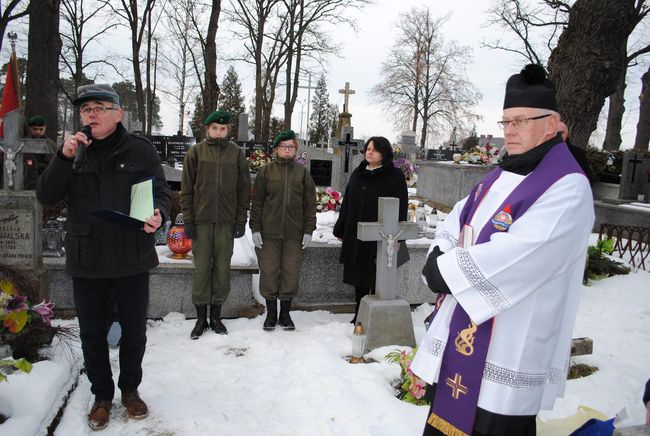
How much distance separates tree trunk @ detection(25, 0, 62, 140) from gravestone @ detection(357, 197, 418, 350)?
25.7 feet

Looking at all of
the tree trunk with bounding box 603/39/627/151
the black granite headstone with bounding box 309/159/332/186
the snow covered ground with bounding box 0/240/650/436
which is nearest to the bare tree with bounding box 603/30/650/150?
the tree trunk with bounding box 603/39/627/151

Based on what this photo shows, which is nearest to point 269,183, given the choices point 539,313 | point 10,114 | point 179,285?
point 179,285

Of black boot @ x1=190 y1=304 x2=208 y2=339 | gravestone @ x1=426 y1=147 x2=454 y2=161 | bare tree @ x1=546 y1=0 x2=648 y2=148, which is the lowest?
black boot @ x1=190 y1=304 x2=208 y2=339

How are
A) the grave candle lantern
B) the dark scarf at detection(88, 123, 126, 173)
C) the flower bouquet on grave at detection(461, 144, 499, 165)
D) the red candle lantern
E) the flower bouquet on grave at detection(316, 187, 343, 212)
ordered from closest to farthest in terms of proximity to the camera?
the dark scarf at detection(88, 123, 126, 173), the grave candle lantern, the red candle lantern, the flower bouquet on grave at detection(316, 187, 343, 212), the flower bouquet on grave at detection(461, 144, 499, 165)

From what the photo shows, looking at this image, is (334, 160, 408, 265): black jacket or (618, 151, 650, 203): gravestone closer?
(334, 160, 408, 265): black jacket

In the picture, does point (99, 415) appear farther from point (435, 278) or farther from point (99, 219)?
point (435, 278)

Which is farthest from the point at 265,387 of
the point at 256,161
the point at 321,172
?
the point at 256,161

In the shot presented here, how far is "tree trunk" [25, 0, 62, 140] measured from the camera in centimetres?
945

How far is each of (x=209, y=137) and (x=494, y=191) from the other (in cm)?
318

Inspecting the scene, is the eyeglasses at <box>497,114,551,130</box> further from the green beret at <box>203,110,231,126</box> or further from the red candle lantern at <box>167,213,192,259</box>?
the red candle lantern at <box>167,213,192,259</box>

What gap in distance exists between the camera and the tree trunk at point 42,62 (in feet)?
31.0

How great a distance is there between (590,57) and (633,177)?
5.98 m

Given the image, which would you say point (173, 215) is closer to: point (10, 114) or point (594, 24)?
point (10, 114)

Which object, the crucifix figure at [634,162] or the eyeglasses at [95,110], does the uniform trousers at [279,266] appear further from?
the crucifix figure at [634,162]
